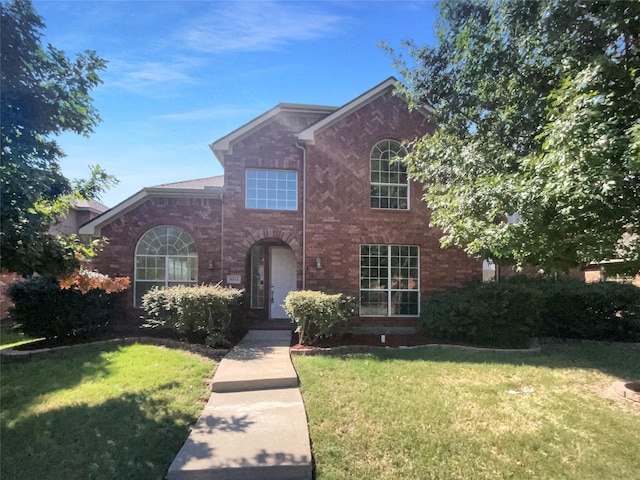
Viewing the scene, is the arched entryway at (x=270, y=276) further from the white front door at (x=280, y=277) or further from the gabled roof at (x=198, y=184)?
the gabled roof at (x=198, y=184)

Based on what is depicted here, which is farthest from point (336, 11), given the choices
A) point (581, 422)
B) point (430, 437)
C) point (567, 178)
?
point (581, 422)

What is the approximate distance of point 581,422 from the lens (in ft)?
17.6

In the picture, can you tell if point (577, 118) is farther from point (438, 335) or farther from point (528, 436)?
point (438, 335)

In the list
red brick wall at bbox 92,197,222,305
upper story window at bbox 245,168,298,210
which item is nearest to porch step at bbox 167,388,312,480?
red brick wall at bbox 92,197,222,305

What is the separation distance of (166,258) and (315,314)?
5998mm

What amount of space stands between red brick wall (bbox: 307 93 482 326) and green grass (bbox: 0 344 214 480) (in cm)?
513

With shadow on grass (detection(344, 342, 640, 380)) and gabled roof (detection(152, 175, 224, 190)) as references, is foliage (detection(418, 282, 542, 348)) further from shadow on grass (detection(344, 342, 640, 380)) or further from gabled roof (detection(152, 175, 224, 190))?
gabled roof (detection(152, 175, 224, 190))

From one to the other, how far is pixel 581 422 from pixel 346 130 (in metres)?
9.58

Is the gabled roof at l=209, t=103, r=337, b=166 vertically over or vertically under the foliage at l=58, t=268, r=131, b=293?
over

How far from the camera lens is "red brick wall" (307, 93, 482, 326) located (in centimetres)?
1213

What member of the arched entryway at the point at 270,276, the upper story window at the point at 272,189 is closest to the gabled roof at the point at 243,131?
the upper story window at the point at 272,189

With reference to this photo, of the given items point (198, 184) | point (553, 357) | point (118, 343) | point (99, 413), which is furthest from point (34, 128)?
point (553, 357)

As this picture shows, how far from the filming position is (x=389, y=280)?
40.8 feet

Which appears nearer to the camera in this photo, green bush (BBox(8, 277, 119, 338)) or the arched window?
green bush (BBox(8, 277, 119, 338))
